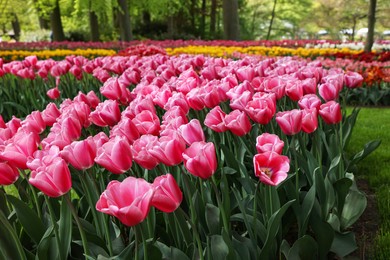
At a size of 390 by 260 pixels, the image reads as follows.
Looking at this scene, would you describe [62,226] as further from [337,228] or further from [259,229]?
[337,228]

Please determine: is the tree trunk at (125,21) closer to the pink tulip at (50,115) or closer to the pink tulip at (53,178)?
the pink tulip at (50,115)

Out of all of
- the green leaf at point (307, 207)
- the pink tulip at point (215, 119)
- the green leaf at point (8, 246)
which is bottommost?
the green leaf at point (307, 207)

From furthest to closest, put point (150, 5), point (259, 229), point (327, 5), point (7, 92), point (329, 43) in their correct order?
point (327, 5)
point (150, 5)
point (329, 43)
point (7, 92)
point (259, 229)

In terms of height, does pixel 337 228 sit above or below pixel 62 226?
below

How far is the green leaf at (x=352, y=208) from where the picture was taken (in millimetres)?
2383

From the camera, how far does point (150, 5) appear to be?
68.0ft

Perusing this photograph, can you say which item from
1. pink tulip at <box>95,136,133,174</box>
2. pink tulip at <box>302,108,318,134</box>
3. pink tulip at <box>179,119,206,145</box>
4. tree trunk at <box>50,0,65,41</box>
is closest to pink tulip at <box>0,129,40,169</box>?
pink tulip at <box>95,136,133,174</box>

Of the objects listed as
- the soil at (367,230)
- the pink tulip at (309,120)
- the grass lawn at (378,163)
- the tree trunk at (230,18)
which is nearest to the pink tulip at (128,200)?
the pink tulip at (309,120)

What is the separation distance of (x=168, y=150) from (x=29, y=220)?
2.15ft

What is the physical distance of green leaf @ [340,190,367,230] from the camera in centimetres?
238

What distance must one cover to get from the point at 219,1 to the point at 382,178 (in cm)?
2889

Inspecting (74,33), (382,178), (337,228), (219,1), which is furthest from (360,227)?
(219,1)

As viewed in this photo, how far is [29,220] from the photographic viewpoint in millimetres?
1766

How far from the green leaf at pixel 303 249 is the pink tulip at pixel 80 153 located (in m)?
0.84
